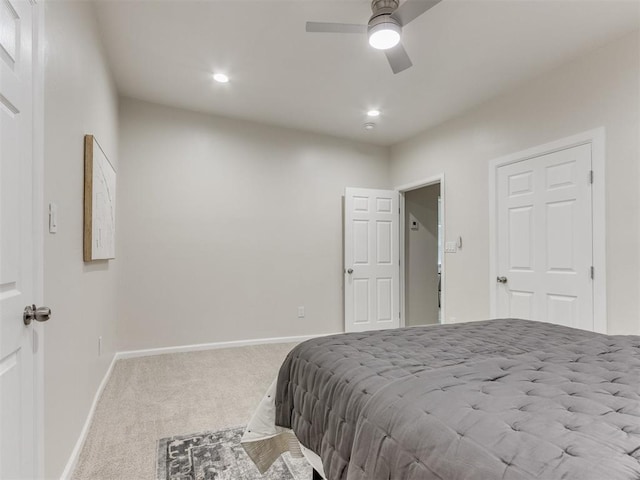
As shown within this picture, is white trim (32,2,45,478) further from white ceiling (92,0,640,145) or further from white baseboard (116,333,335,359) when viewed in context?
white baseboard (116,333,335,359)

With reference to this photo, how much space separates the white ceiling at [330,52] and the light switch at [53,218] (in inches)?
64.0

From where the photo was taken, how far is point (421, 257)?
17.6 feet

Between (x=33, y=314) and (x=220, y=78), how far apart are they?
2753 mm

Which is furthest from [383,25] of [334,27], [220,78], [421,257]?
[421,257]

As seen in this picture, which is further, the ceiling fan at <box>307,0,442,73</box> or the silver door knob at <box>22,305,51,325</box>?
the ceiling fan at <box>307,0,442,73</box>

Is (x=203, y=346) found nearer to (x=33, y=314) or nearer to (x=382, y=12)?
(x=33, y=314)

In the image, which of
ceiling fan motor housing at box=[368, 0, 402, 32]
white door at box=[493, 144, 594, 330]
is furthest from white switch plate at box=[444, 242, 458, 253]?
ceiling fan motor housing at box=[368, 0, 402, 32]

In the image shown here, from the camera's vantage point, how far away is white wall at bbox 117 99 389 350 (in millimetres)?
3904

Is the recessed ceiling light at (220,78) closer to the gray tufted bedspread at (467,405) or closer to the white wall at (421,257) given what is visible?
the gray tufted bedspread at (467,405)

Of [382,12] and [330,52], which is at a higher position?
[330,52]

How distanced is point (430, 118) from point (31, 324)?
4147mm

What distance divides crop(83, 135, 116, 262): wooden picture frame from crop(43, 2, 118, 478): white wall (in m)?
0.07

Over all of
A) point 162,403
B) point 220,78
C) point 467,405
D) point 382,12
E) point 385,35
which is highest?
point 220,78

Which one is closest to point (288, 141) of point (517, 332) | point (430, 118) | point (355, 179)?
point (355, 179)
